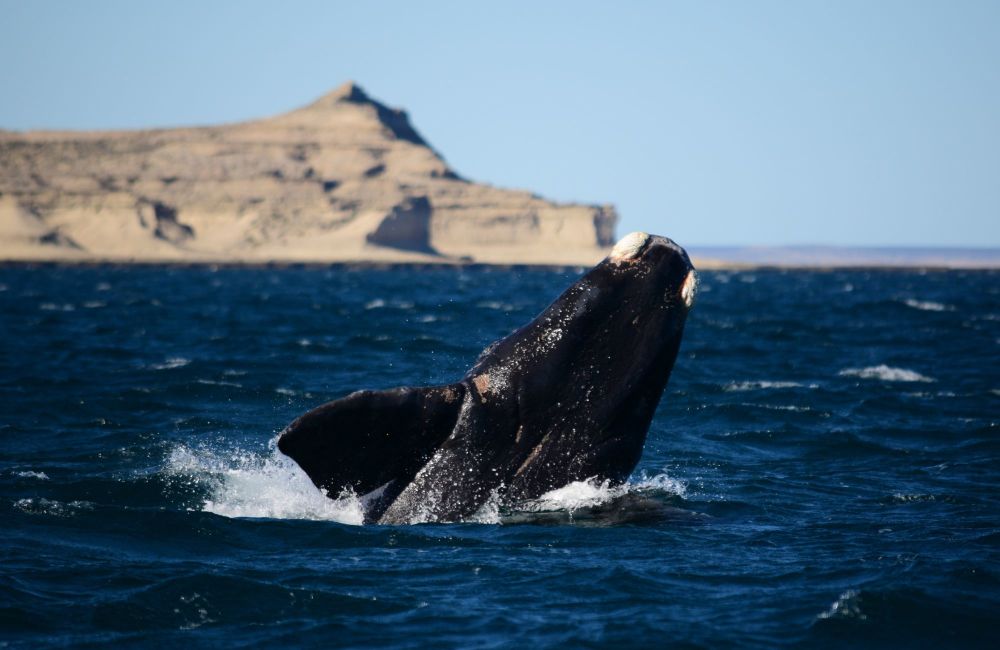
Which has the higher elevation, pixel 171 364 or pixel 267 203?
pixel 267 203

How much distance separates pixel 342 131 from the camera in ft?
637

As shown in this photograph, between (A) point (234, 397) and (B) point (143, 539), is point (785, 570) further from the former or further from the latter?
(A) point (234, 397)

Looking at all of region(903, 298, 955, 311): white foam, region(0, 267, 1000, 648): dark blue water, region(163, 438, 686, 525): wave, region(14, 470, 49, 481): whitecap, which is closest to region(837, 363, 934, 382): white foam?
region(0, 267, 1000, 648): dark blue water

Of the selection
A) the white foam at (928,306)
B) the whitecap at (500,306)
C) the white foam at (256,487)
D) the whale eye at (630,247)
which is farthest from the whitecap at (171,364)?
the white foam at (928,306)

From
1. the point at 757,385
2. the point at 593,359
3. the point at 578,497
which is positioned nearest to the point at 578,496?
the point at 578,497

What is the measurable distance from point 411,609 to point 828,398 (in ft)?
47.1

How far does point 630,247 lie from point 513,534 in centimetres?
234

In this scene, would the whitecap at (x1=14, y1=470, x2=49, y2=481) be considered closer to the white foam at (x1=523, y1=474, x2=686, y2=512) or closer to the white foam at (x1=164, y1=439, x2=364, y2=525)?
the white foam at (x1=164, y1=439, x2=364, y2=525)

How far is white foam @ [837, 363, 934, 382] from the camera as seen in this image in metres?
24.7

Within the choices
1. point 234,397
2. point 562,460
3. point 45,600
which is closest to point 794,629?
point 562,460

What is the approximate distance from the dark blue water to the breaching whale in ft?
1.17

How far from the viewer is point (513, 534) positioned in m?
9.91

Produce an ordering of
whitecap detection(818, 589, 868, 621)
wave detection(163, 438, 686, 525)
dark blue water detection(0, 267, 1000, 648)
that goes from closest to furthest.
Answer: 1. dark blue water detection(0, 267, 1000, 648)
2. whitecap detection(818, 589, 868, 621)
3. wave detection(163, 438, 686, 525)

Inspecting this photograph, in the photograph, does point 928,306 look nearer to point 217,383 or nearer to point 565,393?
point 217,383
